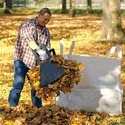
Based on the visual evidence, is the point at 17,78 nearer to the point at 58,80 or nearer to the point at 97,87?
the point at 58,80

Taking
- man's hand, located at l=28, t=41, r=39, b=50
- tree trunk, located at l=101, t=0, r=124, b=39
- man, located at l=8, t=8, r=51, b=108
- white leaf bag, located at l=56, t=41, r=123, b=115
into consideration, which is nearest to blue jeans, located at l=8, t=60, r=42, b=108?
man, located at l=8, t=8, r=51, b=108

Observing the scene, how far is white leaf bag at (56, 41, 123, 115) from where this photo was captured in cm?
491

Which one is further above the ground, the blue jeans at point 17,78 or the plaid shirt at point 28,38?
the plaid shirt at point 28,38

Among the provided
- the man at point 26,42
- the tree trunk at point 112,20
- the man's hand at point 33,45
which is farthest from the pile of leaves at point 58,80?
the tree trunk at point 112,20

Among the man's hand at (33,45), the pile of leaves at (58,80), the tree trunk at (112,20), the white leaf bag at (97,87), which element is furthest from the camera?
the tree trunk at (112,20)

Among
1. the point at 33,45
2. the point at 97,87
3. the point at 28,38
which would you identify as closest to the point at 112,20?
the point at 97,87

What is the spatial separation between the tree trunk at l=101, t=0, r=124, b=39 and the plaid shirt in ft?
30.0

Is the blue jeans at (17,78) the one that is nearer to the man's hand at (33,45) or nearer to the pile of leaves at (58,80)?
the man's hand at (33,45)

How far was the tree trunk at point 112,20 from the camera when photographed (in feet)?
44.5

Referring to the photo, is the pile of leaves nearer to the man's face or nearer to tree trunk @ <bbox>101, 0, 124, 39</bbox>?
the man's face

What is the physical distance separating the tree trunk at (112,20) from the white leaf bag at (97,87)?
28.8 ft

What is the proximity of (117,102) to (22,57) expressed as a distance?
1618mm

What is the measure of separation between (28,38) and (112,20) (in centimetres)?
951

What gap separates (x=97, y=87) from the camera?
197 inches
